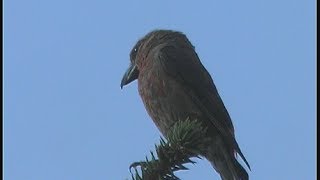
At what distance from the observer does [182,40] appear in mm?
5992

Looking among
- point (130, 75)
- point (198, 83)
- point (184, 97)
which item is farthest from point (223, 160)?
point (130, 75)

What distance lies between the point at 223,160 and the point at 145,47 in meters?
1.79

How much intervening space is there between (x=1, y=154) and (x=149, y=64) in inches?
88.8

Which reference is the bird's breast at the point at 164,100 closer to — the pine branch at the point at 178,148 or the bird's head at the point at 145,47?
the bird's head at the point at 145,47

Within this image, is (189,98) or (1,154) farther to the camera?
(189,98)

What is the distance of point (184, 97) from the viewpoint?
4.88 metres

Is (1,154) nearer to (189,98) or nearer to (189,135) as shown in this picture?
(189,135)

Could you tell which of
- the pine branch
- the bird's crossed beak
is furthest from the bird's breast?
the pine branch

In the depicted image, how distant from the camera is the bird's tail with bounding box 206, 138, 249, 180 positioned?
4.21 metres

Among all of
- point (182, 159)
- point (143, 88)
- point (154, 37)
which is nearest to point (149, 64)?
point (143, 88)

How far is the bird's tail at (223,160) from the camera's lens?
4.21 meters

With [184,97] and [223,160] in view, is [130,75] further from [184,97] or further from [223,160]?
[223,160]

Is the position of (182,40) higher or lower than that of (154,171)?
higher

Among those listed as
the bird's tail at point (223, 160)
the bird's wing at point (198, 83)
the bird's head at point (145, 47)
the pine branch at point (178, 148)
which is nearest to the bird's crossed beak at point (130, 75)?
the bird's head at point (145, 47)
